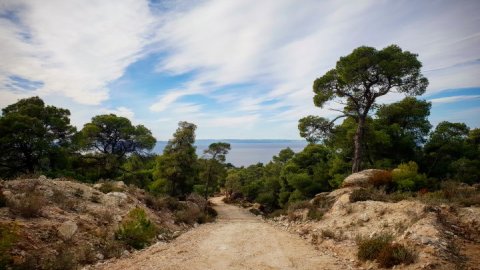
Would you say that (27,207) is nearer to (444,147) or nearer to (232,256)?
(232,256)

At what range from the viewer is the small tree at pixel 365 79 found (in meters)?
24.2

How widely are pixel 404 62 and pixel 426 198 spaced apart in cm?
1207

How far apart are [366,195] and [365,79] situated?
1084 cm

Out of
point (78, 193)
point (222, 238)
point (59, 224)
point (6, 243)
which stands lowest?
point (222, 238)

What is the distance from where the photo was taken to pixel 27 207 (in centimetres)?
1184

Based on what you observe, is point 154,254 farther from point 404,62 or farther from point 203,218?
point 404,62

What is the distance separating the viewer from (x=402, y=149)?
29375mm

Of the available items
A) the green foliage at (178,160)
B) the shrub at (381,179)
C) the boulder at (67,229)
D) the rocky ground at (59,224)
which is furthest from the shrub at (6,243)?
the green foliage at (178,160)

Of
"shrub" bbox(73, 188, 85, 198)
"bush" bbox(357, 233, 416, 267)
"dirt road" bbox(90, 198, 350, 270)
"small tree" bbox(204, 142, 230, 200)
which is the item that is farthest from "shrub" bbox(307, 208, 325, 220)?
"small tree" bbox(204, 142, 230, 200)

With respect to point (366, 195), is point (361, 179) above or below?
above

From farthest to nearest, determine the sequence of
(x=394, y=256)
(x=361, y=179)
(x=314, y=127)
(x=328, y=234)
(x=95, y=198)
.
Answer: (x=314, y=127)
(x=361, y=179)
(x=95, y=198)
(x=328, y=234)
(x=394, y=256)

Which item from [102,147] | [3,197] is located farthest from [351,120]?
[102,147]

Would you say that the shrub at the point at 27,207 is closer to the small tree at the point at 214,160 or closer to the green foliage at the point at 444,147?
the green foliage at the point at 444,147

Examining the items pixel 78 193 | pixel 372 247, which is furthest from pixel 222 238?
pixel 78 193
